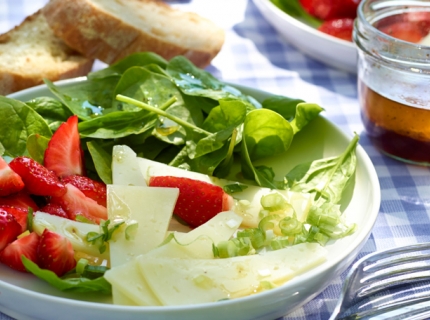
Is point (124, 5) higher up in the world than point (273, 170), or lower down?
higher up

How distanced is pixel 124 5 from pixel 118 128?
101 centimetres

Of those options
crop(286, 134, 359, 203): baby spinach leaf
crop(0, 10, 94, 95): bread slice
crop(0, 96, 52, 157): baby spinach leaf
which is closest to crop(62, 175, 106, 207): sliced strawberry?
crop(0, 96, 52, 157): baby spinach leaf

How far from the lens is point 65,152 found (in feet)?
4.66

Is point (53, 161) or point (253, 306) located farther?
point (53, 161)

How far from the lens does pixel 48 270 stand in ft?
3.56

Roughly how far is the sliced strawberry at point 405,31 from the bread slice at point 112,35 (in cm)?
68

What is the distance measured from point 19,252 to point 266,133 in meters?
0.73

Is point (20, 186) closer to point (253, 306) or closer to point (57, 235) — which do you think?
point (57, 235)

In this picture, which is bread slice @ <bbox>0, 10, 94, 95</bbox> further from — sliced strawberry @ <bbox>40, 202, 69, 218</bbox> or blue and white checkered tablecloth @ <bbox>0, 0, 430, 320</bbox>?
sliced strawberry @ <bbox>40, 202, 69, 218</bbox>

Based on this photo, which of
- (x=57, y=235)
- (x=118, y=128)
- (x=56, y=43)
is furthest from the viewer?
(x=56, y=43)

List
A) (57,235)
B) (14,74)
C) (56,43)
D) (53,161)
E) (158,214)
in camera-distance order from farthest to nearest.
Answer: (56,43)
(14,74)
(53,161)
(158,214)
(57,235)

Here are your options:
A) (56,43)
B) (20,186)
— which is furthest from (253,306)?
(56,43)

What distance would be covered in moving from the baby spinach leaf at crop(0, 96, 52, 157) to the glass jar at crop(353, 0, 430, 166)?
3.19 ft

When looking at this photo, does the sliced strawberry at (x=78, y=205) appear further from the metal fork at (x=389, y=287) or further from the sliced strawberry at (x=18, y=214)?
the metal fork at (x=389, y=287)
